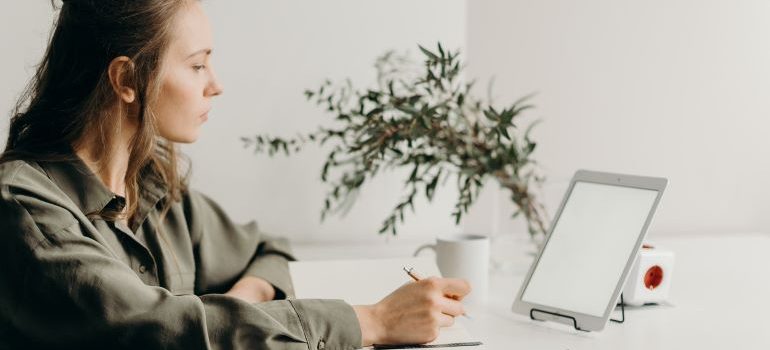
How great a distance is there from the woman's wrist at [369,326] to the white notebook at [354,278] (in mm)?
130

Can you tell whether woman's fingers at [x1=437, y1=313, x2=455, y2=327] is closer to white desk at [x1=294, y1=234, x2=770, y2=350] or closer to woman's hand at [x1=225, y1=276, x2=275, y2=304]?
white desk at [x1=294, y1=234, x2=770, y2=350]

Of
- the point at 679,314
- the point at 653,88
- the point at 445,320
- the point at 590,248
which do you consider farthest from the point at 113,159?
the point at 653,88

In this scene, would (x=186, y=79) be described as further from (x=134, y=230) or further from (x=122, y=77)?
(x=134, y=230)

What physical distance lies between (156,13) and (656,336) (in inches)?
31.4

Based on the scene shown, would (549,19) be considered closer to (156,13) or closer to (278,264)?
(278,264)

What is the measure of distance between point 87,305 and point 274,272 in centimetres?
53

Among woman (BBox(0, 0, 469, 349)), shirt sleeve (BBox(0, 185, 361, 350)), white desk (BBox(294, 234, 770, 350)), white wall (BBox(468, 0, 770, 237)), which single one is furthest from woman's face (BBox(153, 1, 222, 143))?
white wall (BBox(468, 0, 770, 237))

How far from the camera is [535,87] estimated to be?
7.37 ft

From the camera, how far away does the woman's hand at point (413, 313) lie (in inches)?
41.9

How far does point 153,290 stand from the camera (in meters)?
0.98

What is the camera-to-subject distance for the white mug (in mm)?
1356

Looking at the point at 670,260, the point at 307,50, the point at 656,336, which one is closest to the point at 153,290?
the point at 656,336

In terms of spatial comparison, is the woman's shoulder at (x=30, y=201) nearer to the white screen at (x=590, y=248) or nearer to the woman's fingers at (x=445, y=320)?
the woman's fingers at (x=445, y=320)

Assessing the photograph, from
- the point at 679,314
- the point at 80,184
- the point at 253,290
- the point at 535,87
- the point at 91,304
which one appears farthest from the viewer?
the point at 535,87
